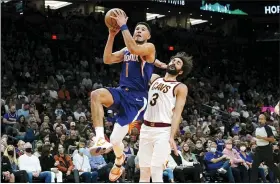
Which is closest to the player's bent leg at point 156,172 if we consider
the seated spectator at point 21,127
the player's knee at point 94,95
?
the player's knee at point 94,95

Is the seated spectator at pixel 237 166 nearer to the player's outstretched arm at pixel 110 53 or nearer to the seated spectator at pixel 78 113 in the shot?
the seated spectator at pixel 78 113

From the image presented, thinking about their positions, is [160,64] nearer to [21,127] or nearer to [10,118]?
[21,127]

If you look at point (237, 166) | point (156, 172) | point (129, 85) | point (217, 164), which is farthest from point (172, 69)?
point (237, 166)

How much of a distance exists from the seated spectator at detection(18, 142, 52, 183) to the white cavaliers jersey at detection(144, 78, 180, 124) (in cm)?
515

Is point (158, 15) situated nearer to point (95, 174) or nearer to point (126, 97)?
point (95, 174)

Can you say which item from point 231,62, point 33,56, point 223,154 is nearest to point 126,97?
point 223,154

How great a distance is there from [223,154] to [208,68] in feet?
39.0

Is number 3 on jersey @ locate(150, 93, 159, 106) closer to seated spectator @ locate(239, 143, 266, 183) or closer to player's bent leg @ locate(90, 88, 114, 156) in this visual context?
player's bent leg @ locate(90, 88, 114, 156)

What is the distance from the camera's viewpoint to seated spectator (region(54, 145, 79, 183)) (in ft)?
40.3

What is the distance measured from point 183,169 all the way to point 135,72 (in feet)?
20.5

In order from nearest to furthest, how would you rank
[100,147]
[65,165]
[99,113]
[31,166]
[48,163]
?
[100,147], [99,113], [31,166], [48,163], [65,165]

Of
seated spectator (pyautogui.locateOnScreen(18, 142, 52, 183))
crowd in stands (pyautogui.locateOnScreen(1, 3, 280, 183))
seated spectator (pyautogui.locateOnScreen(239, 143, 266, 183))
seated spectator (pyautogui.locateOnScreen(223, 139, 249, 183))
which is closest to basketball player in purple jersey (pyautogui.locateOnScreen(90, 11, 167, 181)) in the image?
crowd in stands (pyautogui.locateOnScreen(1, 3, 280, 183))

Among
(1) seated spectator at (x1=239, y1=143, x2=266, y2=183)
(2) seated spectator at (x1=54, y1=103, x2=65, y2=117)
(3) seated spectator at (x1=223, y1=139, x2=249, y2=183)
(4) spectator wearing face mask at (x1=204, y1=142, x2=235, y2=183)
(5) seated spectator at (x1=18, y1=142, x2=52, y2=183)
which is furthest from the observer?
(2) seated spectator at (x1=54, y1=103, x2=65, y2=117)

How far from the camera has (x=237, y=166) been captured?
45.6 ft
